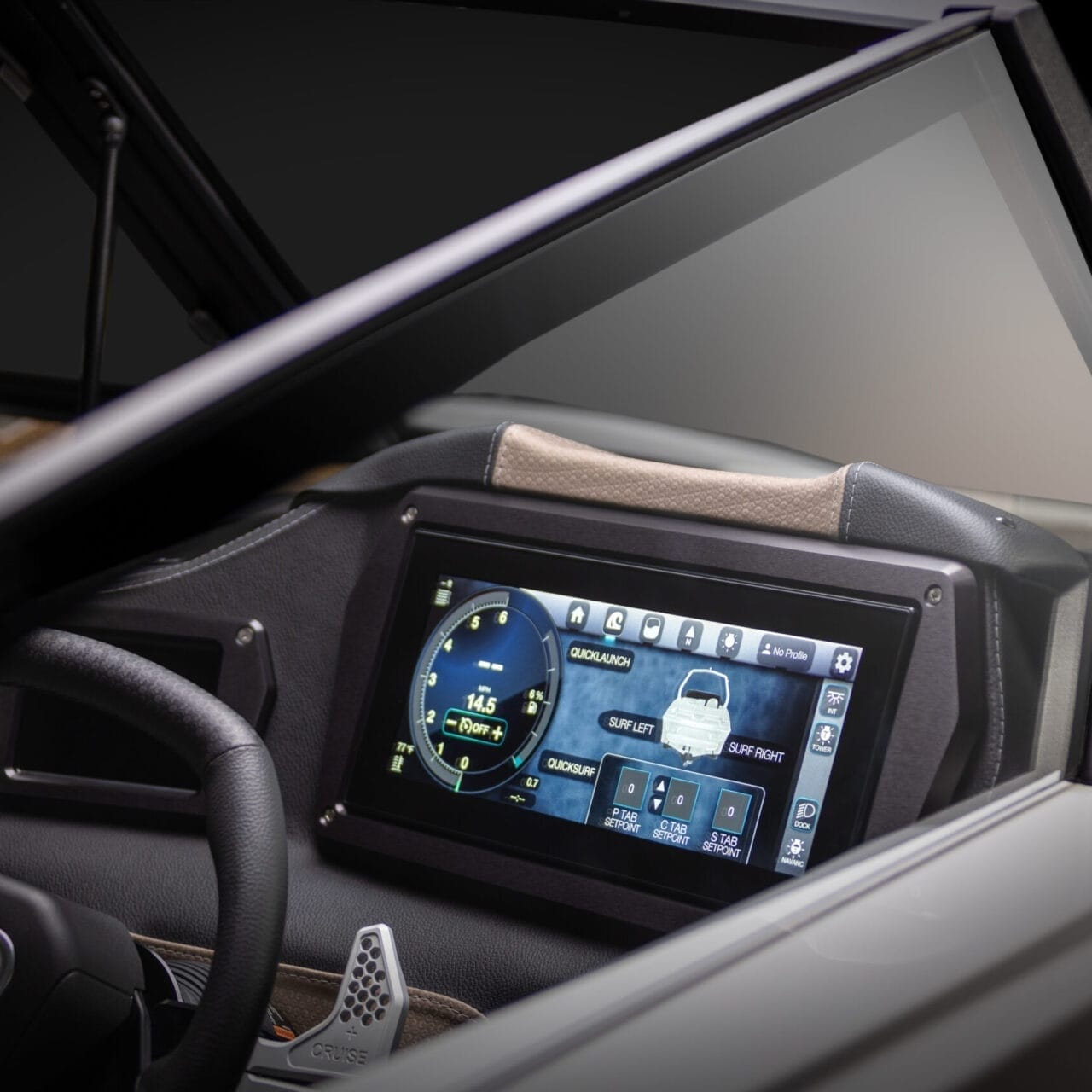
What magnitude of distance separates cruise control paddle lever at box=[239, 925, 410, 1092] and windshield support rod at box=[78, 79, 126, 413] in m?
0.84

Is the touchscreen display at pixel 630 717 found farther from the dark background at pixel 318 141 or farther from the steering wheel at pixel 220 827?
the dark background at pixel 318 141

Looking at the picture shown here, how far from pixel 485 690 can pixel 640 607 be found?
6.4 inches

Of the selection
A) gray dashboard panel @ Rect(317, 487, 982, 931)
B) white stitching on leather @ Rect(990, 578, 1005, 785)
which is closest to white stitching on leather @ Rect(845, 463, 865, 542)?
gray dashboard panel @ Rect(317, 487, 982, 931)

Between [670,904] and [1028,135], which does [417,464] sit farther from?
[1028,135]

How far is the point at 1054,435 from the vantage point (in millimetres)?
1287

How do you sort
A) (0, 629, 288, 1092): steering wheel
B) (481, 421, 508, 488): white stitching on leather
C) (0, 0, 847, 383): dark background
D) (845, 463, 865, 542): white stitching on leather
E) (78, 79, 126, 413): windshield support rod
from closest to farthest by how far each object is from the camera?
(0, 629, 288, 1092): steering wheel < (845, 463, 865, 542): white stitching on leather < (481, 421, 508, 488): white stitching on leather < (78, 79, 126, 413): windshield support rod < (0, 0, 847, 383): dark background

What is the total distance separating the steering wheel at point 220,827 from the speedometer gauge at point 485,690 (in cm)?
46

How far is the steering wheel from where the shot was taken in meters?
0.59

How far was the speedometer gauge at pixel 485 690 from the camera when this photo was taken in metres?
1.15

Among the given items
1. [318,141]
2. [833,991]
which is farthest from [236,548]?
[833,991]

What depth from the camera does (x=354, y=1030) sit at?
3.30 feet

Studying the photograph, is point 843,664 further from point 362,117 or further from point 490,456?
point 362,117

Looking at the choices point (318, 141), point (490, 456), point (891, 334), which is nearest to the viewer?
point (490, 456)

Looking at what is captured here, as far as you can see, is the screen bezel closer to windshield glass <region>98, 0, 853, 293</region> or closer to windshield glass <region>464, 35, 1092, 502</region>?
windshield glass <region>464, 35, 1092, 502</region>
